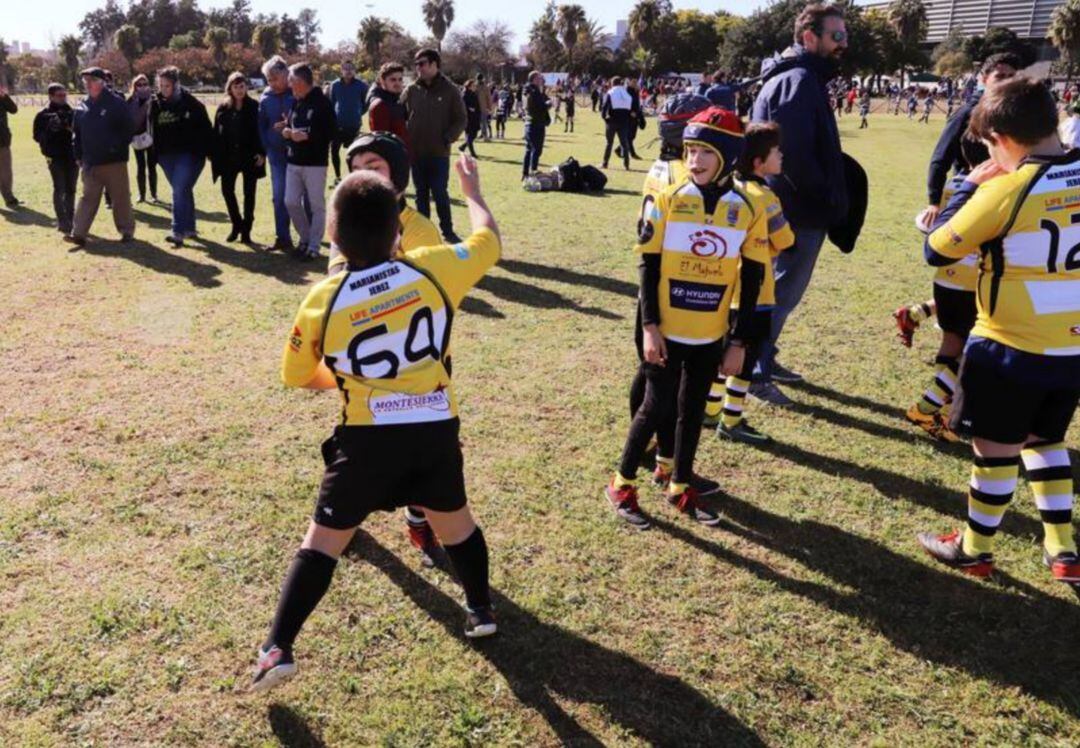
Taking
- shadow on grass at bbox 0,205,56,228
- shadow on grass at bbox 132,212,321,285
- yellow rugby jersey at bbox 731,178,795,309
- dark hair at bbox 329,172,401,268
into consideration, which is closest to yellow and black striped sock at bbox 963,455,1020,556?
yellow rugby jersey at bbox 731,178,795,309

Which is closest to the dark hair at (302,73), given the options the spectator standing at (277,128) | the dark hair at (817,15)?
the spectator standing at (277,128)

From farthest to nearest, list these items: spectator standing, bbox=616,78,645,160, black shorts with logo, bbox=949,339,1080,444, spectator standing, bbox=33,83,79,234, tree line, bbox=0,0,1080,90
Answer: tree line, bbox=0,0,1080,90
spectator standing, bbox=616,78,645,160
spectator standing, bbox=33,83,79,234
black shorts with logo, bbox=949,339,1080,444

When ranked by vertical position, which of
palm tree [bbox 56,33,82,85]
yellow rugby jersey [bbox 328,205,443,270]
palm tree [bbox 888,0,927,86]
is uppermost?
palm tree [bbox 888,0,927,86]

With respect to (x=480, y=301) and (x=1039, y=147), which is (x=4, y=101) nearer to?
(x=480, y=301)

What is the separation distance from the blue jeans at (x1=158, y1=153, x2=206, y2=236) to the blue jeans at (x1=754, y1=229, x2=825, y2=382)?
7.47 meters

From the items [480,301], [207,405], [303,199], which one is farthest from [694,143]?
[303,199]

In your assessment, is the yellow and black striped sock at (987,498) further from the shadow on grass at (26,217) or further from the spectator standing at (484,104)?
the spectator standing at (484,104)

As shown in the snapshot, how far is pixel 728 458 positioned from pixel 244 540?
285cm

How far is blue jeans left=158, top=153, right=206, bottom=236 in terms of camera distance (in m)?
9.66

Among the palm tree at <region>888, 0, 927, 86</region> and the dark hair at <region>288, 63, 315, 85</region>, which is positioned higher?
the palm tree at <region>888, 0, 927, 86</region>

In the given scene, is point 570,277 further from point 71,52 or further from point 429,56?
point 71,52

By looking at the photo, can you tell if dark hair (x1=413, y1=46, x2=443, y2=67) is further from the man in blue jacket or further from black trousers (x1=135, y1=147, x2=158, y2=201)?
black trousers (x1=135, y1=147, x2=158, y2=201)

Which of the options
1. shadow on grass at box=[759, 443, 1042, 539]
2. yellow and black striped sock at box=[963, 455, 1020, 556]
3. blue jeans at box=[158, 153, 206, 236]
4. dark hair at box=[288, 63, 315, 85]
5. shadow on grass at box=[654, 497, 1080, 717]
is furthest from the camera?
blue jeans at box=[158, 153, 206, 236]

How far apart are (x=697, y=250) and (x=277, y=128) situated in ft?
22.7
